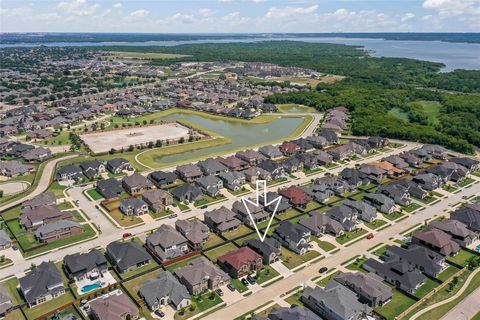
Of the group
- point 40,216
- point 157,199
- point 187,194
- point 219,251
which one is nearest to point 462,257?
point 219,251

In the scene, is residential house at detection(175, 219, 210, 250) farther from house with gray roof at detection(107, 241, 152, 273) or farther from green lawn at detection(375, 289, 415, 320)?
green lawn at detection(375, 289, 415, 320)

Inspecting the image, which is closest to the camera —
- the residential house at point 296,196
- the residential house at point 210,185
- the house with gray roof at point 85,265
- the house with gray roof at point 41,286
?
the house with gray roof at point 41,286

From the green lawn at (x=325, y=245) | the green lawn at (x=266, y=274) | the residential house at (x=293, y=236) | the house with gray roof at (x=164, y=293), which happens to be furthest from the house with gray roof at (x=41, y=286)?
the green lawn at (x=325, y=245)

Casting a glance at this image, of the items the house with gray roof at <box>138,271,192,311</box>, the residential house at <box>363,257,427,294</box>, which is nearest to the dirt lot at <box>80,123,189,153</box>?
the house with gray roof at <box>138,271,192,311</box>

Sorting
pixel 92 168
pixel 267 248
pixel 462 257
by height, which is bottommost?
pixel 462 257

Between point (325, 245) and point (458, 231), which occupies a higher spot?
point (458, 231)

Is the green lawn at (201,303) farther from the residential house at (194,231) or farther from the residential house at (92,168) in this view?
the residential house at (92,168)

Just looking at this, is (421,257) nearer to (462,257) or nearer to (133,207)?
(462,257)
